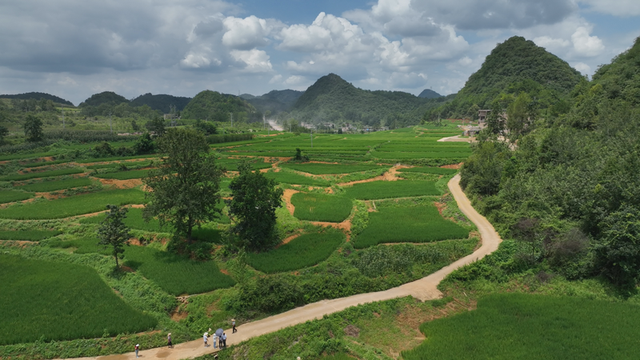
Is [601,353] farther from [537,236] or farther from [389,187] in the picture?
[389,187]

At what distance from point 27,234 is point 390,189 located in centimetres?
3675

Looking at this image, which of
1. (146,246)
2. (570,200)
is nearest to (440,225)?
(570,200)

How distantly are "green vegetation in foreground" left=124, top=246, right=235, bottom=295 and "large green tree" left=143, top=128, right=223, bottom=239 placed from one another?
2.51 metres

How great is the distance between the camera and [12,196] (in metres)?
36.8

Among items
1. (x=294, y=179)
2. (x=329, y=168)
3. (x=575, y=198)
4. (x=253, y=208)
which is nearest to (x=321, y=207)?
(x=253, y=208)

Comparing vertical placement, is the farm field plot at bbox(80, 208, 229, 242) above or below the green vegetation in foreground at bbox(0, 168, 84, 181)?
below

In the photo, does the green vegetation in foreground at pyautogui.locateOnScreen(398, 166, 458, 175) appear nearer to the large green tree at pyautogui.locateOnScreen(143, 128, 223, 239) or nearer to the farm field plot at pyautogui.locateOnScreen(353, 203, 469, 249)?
the farm field plot at pyautogui.locateOnScreen(353, 203, 469, 249)

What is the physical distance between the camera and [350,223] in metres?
30.2

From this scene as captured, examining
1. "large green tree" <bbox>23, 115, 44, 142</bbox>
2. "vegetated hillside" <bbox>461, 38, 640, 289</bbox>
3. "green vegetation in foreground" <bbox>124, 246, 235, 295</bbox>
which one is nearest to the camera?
"vegetated hillside" <bbox>461, 38, 640, 289</bbox>

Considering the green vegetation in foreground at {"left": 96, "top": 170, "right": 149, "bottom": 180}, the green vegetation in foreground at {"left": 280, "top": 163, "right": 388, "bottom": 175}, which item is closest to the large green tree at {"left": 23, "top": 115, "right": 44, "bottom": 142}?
the green vegetation in foreground at {"left": 96, "top": 170, "right": 149, "bottom": 180}

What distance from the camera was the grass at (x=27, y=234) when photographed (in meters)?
26.2

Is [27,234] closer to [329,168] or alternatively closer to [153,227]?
[153,227]

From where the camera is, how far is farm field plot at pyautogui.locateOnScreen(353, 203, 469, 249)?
26.3 metres

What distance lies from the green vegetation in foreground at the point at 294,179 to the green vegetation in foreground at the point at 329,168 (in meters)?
3.41
